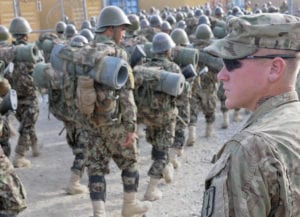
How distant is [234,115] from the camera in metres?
8.31

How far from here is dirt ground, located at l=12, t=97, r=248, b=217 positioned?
16.0ft

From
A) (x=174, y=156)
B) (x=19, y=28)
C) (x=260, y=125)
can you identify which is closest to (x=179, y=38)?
(x=174, y=156)

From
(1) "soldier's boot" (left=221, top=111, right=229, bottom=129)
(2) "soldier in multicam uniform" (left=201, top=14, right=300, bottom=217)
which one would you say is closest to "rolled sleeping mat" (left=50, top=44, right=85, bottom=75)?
(2) "soldier in multicam uniform" (left=201, top=14, right=300, bottom=217)

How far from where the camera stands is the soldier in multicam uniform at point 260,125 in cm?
133

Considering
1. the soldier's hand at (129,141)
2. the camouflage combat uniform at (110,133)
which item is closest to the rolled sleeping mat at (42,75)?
the camouflage combat uniform at (110,133)

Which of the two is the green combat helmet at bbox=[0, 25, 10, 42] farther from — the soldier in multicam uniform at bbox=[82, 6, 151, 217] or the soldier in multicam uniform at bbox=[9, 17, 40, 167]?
the soldier in multicam uniform at bbox=[82, 6, 151, 217]

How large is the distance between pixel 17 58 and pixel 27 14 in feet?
44.5

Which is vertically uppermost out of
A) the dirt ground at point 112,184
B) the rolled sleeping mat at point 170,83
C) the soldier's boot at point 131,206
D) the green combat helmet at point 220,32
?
the green combat helmet at point 220,32

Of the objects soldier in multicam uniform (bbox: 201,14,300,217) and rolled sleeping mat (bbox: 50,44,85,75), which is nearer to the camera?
soldier in multicam uniform (bbox: 201,14,300,217)

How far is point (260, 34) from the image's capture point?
4.78 ft

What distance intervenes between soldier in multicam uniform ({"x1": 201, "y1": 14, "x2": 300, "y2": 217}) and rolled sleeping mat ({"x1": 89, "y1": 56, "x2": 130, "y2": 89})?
2.12m

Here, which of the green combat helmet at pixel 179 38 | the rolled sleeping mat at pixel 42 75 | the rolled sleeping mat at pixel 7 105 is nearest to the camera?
the rolled sleeping mat at pixel 7 105

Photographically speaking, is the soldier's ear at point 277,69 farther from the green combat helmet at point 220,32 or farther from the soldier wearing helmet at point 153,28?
the green combat helmet at point 220,32

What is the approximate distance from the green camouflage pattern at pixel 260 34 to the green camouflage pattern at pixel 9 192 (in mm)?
2292
